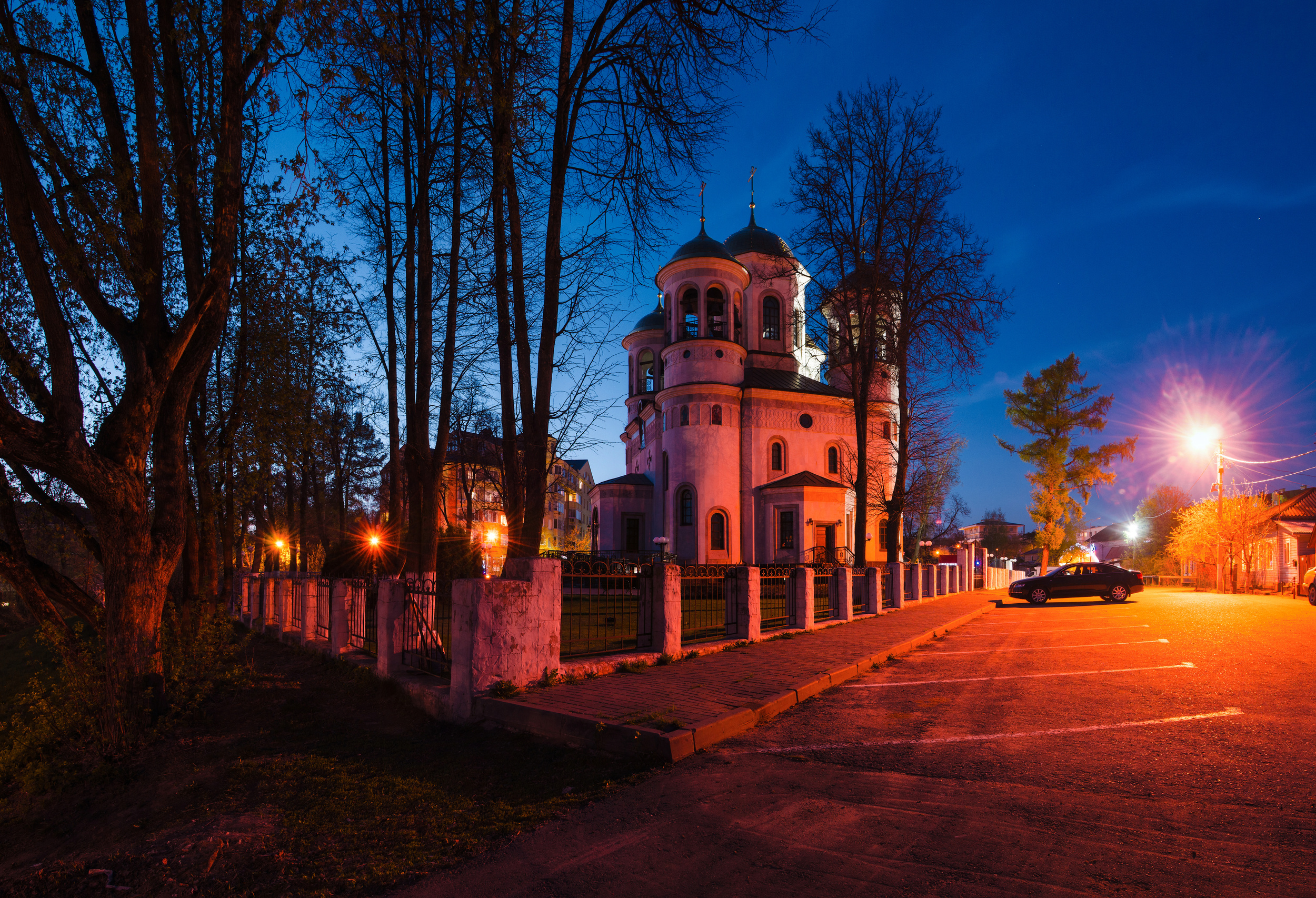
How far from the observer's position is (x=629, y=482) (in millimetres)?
38219

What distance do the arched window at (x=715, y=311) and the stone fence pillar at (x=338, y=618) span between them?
87.9 feet

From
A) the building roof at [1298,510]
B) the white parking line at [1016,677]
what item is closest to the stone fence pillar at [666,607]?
the white parking line at [1016,677]

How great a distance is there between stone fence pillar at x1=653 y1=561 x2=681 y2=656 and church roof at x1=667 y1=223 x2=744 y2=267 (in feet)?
93.0

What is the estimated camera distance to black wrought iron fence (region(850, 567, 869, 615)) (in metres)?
16.8

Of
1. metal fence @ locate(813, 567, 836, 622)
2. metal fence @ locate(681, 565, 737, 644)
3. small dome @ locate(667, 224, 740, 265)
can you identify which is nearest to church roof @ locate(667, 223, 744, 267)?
small dome @ locate(667, 224, 740, 265)

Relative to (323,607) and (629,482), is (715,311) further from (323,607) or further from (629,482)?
(323,607)

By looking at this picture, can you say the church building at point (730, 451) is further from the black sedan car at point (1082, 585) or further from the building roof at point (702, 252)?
the black sedan car at point (1082, 585)

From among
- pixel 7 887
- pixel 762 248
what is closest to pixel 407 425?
pixel 7 887

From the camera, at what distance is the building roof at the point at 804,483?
107 feet

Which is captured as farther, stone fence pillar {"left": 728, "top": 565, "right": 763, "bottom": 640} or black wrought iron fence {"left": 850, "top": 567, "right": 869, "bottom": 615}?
black wrought iron fence {"left": 850, "top": 567, "right": 869, "bottom": 615}

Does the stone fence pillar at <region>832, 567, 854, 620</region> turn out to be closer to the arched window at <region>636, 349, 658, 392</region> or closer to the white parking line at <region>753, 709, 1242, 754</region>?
the white parking line at <region>753, 709, 1242, 754</region>

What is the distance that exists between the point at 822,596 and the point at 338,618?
1347 cm

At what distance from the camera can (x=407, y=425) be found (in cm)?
1144

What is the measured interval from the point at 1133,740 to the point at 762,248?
3802 cm
